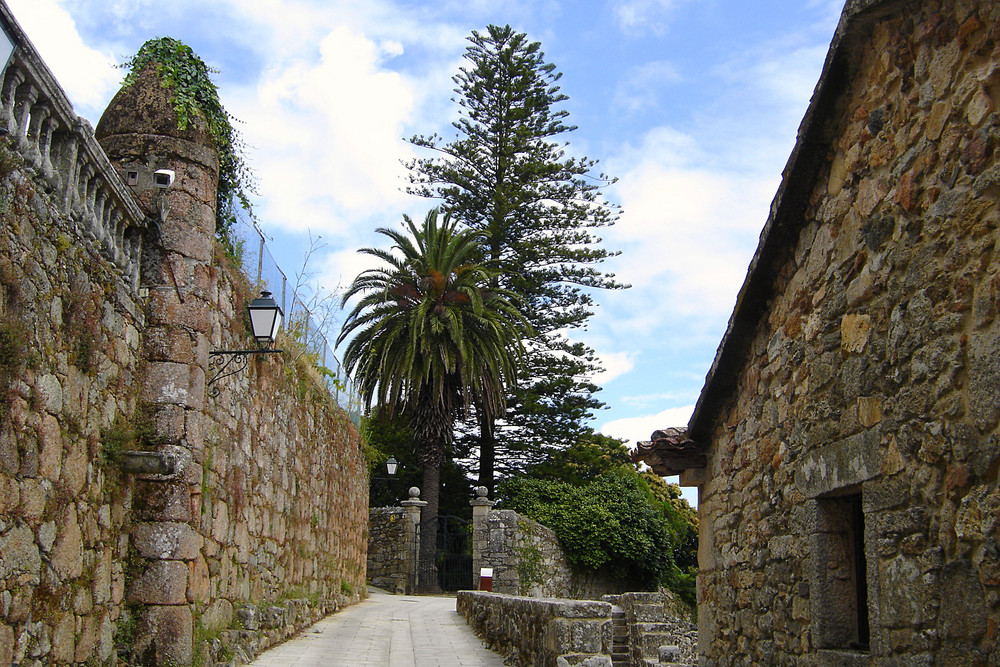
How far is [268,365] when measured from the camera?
9633 millimetres

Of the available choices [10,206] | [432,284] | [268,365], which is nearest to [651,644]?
[268,365]

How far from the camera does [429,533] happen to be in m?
22.7

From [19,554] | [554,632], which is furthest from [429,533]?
[19,554]

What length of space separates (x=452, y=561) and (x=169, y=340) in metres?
17.6

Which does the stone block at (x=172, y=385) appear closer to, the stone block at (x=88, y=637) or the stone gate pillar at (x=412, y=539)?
the stone block at (x=88, y=637)

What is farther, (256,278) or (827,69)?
(256,278)

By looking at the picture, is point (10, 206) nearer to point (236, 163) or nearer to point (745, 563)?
point (236, 163)

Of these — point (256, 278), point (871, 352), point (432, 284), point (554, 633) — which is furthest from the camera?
point (432, 284)

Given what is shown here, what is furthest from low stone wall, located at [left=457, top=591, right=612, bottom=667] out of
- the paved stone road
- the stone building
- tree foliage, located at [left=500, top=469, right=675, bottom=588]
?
tree foliage, located at [left=500, top=469, right=675, bottom=588]

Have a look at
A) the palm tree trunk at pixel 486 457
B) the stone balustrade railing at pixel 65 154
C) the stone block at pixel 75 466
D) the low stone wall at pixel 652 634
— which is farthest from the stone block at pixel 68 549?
the palm tree trunk at pixel 486 457

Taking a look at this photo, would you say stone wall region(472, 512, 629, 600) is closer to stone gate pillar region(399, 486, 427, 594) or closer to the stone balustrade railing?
stone gate pillar region(399, 486, 427, 594)

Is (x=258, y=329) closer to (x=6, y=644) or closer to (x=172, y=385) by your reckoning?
(x=172, y=385)

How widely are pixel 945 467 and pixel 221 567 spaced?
5921 millimetres

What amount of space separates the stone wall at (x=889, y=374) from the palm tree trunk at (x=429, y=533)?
17.4 m
